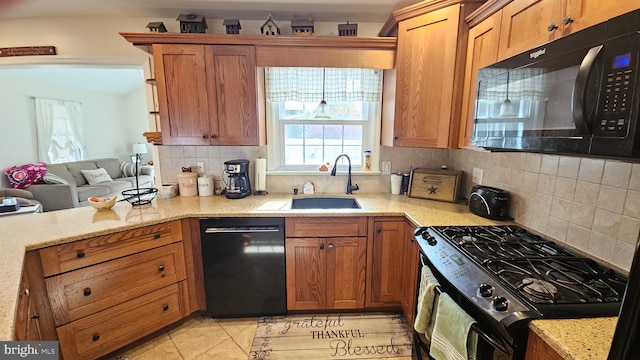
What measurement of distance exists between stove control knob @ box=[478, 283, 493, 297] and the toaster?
2.97ft

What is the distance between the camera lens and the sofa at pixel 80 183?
13.9 feet

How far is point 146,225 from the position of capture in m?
1.73

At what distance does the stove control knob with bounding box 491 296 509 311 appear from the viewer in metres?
0.88

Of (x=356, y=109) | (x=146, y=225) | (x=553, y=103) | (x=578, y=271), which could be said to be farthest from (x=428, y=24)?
(x=146, y=225)

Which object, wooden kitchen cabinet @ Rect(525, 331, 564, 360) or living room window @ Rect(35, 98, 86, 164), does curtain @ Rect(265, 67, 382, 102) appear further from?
living room window @ Rect(35, 98, 86, 164)

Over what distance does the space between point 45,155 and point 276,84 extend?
5.69 m

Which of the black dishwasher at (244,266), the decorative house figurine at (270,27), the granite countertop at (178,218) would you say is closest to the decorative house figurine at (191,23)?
the decorative house figurine at (270,27)

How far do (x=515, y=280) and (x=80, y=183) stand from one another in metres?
6.80

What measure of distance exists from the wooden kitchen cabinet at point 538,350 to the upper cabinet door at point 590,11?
3.45 feet

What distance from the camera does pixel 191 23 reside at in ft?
6.86

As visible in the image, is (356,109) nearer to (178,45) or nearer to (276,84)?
(276,84)

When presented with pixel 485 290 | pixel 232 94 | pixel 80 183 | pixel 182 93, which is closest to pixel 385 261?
pixel 485 290

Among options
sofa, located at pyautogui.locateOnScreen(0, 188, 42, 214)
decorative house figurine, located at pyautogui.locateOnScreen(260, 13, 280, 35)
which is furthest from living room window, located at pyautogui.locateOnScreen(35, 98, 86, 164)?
decorative house figurine, located at pyautogui.locateOnScreen(260, 13, 280, 35)

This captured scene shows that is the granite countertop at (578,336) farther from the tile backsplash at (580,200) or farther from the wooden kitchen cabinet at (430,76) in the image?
the wooden kitchen cabinet at (430,76)
